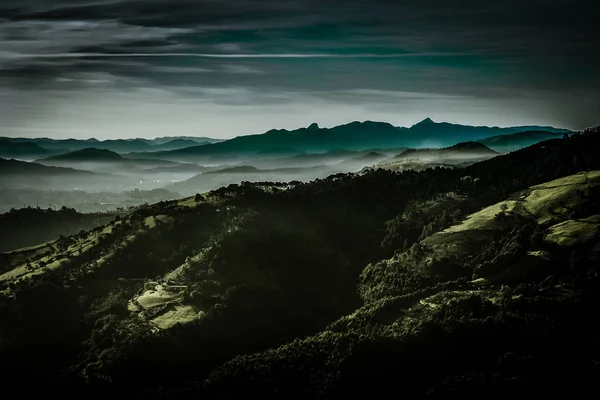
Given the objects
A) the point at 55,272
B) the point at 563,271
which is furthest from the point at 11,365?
the point at 563,271

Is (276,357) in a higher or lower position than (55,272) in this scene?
lower

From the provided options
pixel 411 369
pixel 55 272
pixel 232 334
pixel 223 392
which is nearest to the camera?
pixel 411 369

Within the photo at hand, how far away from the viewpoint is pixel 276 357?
332 ft

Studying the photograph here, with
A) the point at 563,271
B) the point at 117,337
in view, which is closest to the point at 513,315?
the point at 563,271

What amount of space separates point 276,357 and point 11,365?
50460 mm

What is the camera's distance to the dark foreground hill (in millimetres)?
91938

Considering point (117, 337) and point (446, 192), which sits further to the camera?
point (446, 192)

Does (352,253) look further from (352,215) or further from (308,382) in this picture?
(308,382)

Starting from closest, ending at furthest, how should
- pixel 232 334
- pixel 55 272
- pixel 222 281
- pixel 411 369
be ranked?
pixel 411 369
pixel 232 334
pixel 222 281
pixel 55 272

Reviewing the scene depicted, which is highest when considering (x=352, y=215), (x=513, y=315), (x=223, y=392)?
(x=352, y=215)

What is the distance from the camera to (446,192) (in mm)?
154750

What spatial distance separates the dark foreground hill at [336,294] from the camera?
3620 inches

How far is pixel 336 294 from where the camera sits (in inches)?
5022

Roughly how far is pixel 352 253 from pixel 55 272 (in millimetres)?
68731
